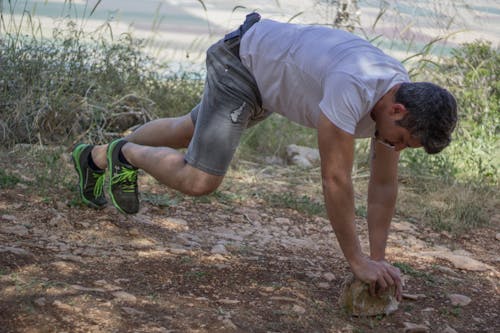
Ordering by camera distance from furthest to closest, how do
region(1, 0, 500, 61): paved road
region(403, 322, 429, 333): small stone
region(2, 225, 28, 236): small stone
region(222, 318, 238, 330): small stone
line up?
region(1, 0, 500, 61): paved road, region(2, 225, 28, 236): small stone, region(403, 322, 429, 333): small stone, region(222, 318, 238, 330): small stone

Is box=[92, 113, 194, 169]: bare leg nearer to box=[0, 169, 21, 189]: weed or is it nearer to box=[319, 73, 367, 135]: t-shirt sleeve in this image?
box=[0, 169, 21, 189]: weed

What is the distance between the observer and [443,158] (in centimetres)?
604

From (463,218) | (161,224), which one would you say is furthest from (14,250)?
(463,218)

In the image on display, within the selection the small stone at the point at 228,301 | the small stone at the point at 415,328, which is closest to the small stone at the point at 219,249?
the small stone at the point at 228,301

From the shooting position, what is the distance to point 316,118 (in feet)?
11.4

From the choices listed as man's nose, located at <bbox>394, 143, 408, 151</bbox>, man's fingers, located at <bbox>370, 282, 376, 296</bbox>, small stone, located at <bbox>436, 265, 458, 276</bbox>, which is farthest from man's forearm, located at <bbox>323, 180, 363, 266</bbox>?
small stone, located at <bbox>436, 265, 458, 276</bbox>

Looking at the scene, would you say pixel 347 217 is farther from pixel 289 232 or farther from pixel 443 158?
pixel 443 158

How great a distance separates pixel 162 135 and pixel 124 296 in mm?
1211

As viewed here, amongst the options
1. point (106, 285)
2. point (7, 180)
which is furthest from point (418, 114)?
point (7, 180)

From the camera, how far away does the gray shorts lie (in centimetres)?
378

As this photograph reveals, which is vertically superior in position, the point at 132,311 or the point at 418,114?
the point at 418,114

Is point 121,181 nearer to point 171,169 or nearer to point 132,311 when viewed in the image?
point 171,169

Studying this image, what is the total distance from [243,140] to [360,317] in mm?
3013

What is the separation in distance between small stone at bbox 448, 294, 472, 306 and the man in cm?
46
